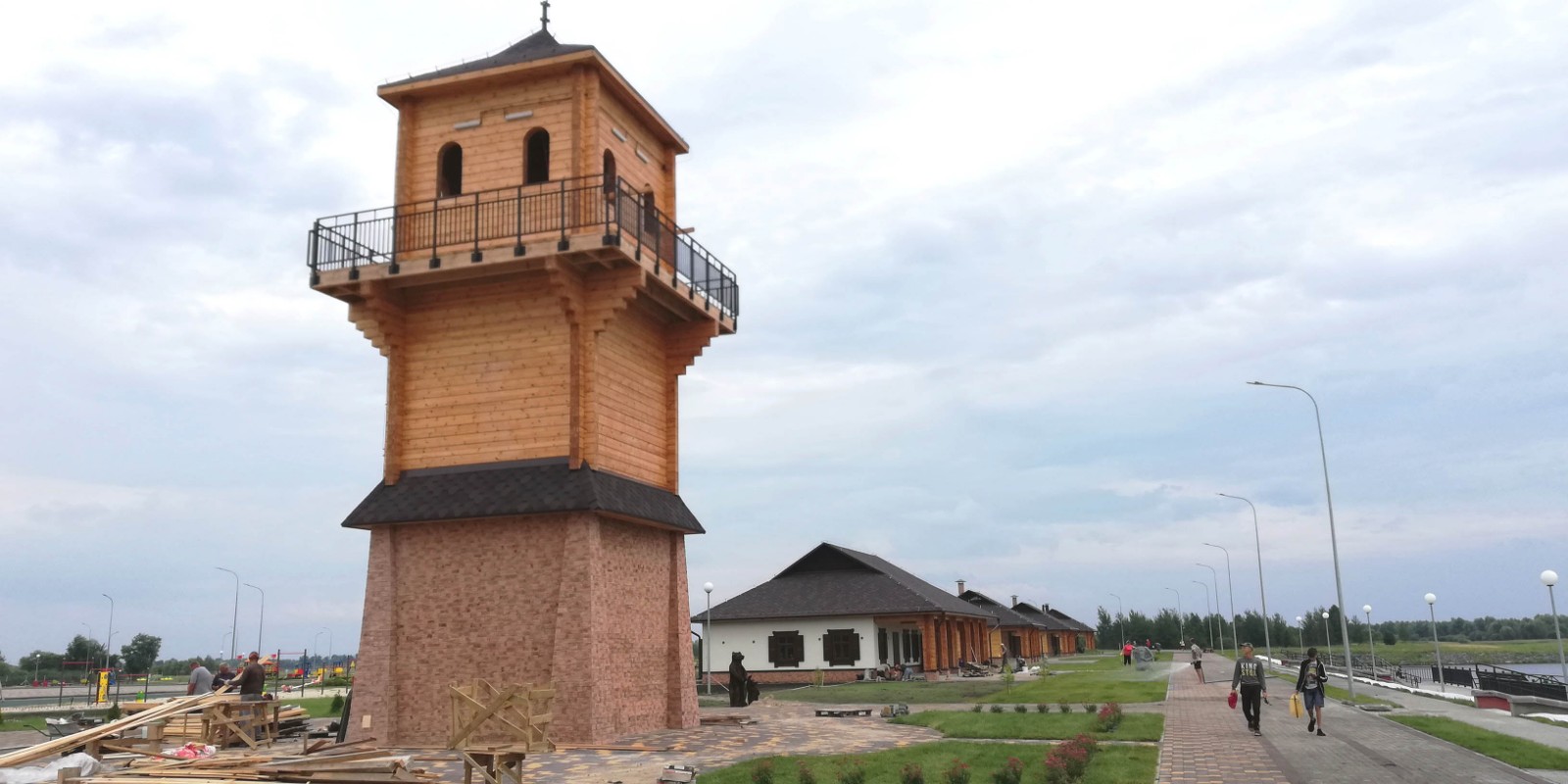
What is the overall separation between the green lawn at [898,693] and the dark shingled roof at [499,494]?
1542 cm

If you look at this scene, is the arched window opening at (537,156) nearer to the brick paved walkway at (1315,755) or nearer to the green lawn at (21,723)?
the brick paved walkway at (1315,755)

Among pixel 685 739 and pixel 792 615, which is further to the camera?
pixel 792 615

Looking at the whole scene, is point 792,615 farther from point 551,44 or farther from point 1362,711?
point 551,44

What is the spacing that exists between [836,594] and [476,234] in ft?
Result: 110

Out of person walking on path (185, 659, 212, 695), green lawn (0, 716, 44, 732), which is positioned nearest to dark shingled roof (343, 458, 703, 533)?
person walking on path (185, 659, 212, 695)

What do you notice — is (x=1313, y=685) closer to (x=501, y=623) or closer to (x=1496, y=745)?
(x=1496, y=745)

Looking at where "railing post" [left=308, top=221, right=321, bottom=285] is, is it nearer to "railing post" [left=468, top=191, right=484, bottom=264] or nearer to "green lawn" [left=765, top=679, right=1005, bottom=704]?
"railing post" [left=468, top=191, right=484, bottom=264]

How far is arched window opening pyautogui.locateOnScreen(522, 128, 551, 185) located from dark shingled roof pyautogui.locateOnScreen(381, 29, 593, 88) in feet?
5.15

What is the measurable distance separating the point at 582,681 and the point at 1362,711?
20965 millimetres

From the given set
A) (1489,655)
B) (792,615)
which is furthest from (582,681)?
(1489,655)

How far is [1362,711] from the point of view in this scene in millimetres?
28172

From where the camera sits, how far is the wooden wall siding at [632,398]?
877 inches

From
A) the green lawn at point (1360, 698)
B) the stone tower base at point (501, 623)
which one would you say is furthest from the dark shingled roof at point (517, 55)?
the green lawn at point (1360, 698)

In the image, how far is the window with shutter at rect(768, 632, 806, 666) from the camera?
165 feet
